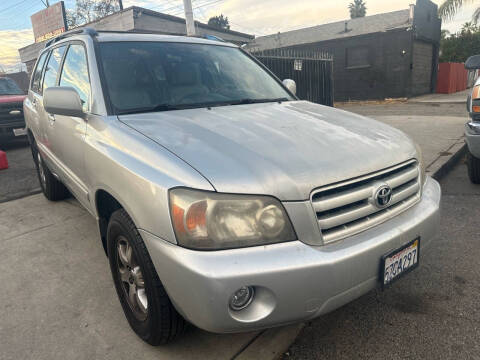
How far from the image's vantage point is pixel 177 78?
267 centimetres

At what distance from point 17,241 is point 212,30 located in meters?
17.5

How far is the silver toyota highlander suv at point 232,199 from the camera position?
4.96 feet

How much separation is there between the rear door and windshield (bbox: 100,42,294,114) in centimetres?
24

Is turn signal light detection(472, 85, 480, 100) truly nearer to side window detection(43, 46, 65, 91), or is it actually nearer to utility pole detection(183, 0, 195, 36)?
side window detection(43, 46, 65, 91)

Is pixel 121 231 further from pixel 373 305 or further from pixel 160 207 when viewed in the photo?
pixel 373 305

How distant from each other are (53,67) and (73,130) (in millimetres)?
1359

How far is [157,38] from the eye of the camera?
9.53ft

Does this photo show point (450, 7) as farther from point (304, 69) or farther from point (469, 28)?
point (304, 69)

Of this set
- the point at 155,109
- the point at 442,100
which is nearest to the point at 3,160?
the point at 155,109

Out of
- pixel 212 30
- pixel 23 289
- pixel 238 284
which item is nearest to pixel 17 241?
pixel 23 289

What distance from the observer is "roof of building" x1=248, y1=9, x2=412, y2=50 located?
20125mm

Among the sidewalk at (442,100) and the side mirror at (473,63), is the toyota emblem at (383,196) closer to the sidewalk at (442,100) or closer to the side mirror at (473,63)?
the side mirror at (473,63)

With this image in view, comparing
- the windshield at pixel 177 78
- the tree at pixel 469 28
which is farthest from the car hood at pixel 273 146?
the tree at pixel 469 28

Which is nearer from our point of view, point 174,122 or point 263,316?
point 263,316
